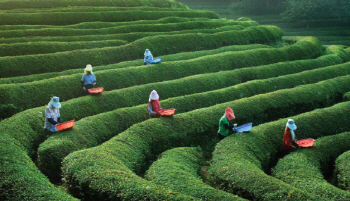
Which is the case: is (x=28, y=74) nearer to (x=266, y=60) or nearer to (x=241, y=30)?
(x=266, y=60)

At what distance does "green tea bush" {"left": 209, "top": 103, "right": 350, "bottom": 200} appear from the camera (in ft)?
35.3

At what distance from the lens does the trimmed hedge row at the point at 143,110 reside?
1214cm

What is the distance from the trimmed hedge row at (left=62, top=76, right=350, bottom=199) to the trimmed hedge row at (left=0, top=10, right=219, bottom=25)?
20674 mm

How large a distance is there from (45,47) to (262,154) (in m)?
17.8

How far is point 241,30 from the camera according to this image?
34375 mm

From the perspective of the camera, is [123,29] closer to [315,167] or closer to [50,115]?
[50,115]

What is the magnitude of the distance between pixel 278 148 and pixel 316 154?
1.70 metres

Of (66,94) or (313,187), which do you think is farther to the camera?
(66,94)

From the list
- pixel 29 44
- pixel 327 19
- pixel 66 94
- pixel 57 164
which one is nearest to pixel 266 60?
pixel 66 94

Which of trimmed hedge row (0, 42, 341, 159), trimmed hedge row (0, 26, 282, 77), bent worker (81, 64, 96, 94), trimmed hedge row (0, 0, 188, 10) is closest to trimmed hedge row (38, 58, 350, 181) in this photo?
trimmed hedge row (0, 42, 341, 159)

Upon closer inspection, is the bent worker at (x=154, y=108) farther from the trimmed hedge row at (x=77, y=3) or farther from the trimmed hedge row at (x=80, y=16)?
the trimmed hedge row at (x=77, y=3)

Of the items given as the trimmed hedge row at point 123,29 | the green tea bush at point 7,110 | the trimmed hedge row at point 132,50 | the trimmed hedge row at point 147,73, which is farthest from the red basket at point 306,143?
the trimmed hedge row at point 123,29

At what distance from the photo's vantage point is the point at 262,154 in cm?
1436

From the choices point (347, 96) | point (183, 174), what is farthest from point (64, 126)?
point (347, 96)
